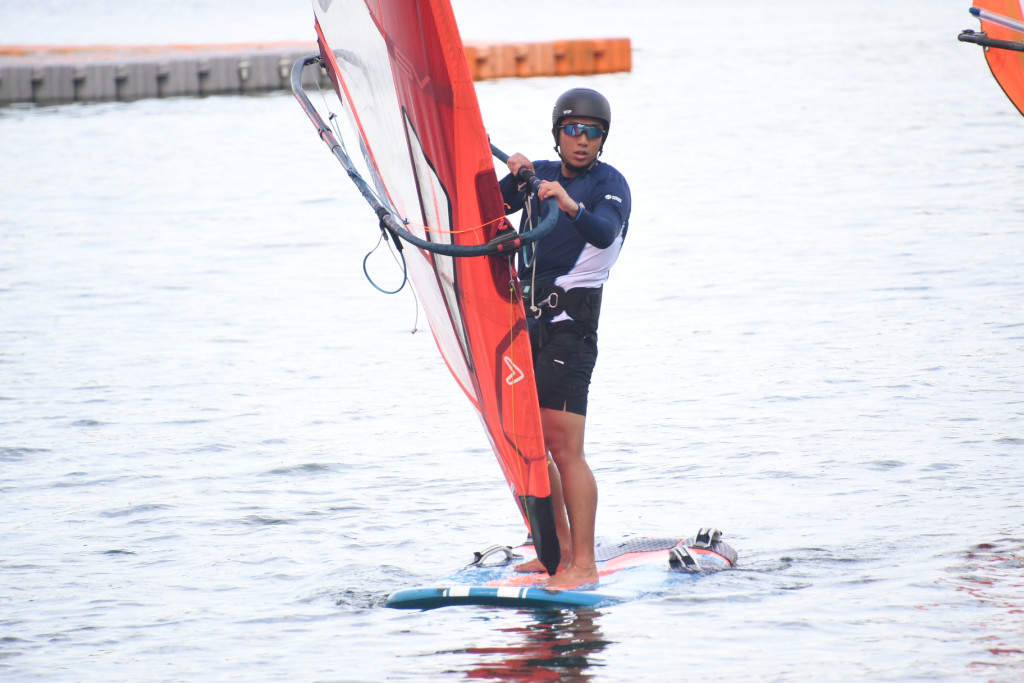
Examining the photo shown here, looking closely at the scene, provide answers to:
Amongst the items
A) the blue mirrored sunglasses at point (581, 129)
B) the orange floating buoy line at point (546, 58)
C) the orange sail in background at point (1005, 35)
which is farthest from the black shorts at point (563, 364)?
the orange floating buoy line at point (546, 58)

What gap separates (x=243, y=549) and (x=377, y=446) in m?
2.25

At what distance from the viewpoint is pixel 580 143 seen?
21.2 ft

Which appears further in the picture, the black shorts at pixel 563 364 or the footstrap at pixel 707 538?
the footstrap at pixel 707 538

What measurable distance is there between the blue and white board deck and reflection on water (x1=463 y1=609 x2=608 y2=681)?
0.10m

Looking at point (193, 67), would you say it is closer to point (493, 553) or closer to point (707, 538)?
point (493, 553)

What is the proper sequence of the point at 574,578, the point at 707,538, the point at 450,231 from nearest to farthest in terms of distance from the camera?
the point at 450,231 → the point at 574,578 → the point at 707,538

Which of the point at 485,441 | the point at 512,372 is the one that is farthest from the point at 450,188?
the point at 485,441

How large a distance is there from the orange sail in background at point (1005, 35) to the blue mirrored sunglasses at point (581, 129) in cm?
464

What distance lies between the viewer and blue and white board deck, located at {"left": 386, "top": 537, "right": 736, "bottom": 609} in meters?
6.77

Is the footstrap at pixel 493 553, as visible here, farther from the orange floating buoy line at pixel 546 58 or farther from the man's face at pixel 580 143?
the orange floating buoy line at pixel 546 58

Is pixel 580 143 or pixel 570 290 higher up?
pixel 580 143

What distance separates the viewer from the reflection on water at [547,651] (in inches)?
240

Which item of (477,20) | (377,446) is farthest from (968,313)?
(477,20)

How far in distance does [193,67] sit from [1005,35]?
33.0m
